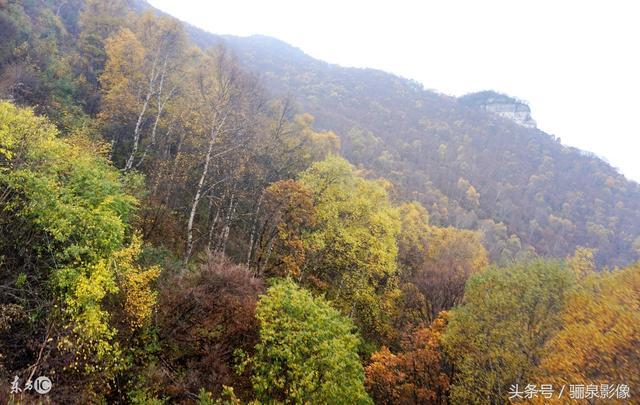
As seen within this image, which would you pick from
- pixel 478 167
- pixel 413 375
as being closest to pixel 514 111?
pixel 478 167

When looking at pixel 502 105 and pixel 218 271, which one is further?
pixel 502 105

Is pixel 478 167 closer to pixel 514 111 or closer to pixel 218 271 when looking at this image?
pixel 514 111

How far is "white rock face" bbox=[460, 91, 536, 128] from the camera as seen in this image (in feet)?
591

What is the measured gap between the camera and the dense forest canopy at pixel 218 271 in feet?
40.5

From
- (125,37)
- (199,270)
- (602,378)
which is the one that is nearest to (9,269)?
(199,270)

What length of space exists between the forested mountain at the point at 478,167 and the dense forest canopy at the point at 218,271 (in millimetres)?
44549

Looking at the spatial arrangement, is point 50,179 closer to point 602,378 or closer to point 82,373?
point 82,373

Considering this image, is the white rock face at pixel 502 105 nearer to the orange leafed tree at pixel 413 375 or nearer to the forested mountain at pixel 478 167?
the forested mountain at pixel 478 167

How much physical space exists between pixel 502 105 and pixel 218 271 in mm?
206362

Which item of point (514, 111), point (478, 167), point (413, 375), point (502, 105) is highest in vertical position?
point (502, 105)

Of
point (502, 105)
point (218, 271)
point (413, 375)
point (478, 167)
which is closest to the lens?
point (218, 271)

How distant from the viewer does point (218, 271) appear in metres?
15.4

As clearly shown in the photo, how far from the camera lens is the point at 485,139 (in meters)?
138

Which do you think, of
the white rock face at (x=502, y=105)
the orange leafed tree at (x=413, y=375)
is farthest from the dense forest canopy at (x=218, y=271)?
the white rock face at (x=502, y=105)
